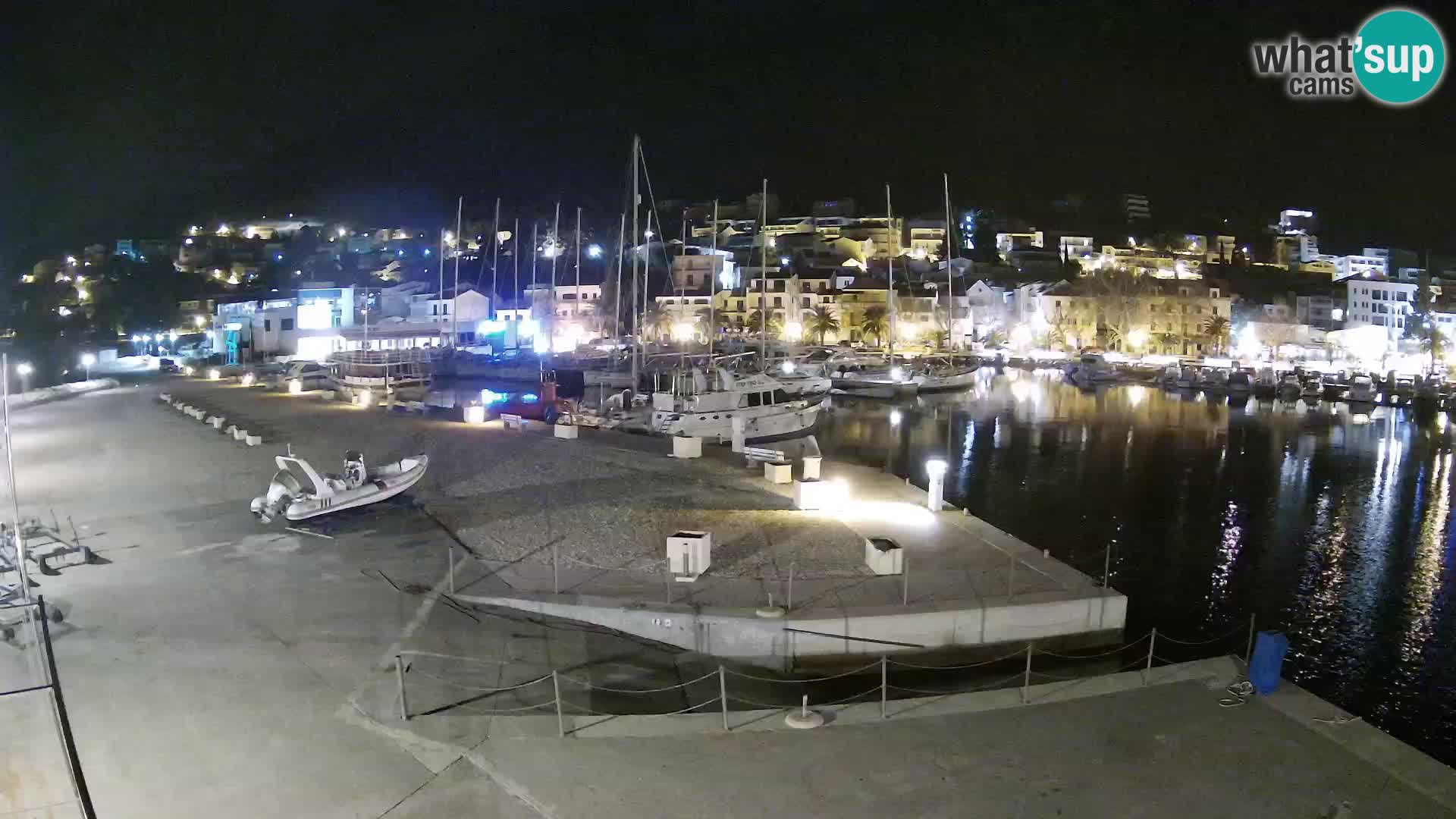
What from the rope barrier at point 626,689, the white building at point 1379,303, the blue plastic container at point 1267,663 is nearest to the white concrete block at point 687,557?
the rope barrier at point 626,689

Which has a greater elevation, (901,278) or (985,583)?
(901,278)

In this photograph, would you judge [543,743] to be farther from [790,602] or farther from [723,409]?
[723,409]

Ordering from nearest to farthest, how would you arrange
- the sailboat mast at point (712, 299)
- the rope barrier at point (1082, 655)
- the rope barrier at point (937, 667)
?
the rope barrier at point (937, 667) < the rope barrier at point (1082, 655) < the sailboat mast at point (712, 299)

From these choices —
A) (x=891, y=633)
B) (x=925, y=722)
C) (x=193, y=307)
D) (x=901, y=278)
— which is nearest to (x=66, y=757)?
(x=925, y=722)

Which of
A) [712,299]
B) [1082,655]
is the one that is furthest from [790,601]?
[712,299]

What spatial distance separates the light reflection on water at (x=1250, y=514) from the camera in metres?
14.1

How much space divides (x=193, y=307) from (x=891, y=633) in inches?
3488

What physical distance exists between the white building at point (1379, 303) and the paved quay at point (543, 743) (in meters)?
106

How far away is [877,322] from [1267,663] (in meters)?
84.3

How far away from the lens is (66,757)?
252 inches

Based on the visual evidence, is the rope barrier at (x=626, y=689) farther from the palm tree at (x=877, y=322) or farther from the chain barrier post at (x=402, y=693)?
the palm tree at (x=877, y=322)

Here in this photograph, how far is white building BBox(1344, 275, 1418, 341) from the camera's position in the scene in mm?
94500

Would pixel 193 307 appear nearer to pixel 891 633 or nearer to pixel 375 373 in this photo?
pixel 375 373

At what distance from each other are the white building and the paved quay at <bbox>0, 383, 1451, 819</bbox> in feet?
347
